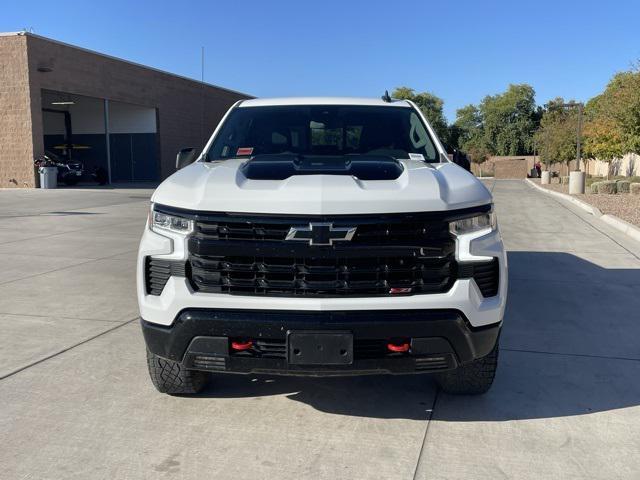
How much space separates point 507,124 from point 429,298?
288ft

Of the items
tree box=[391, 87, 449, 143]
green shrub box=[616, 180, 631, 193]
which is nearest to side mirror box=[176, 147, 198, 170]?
green shrub box=[616, 180, 631, 193]

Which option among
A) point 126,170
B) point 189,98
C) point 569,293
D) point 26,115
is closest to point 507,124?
point 189,98

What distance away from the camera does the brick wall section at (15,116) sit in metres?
24.2

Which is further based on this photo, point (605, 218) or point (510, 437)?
point (605, 218)

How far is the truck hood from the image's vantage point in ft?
10.1

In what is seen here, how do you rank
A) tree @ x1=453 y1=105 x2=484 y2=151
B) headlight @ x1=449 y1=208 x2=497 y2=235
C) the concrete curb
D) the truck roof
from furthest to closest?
tree @ x1=453 y1=105 x2=484 y2=151, the concrete curb, the truck roof, headlight @ x1=449 y1=208 x2=497 y2=235

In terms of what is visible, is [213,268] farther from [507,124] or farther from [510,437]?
[507,124]

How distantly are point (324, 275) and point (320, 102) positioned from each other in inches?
93.5

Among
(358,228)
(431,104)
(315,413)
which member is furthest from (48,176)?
(431,104)

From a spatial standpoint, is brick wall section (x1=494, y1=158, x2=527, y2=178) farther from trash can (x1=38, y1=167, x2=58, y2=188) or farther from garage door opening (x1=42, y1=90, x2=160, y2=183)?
trash can (x1=38, y1=167, x2=58, y2=188)

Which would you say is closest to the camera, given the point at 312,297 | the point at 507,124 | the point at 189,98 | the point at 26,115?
the point at 312,297

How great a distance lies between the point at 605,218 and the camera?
14.7m

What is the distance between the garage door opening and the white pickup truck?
30516mm

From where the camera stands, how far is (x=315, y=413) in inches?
144
